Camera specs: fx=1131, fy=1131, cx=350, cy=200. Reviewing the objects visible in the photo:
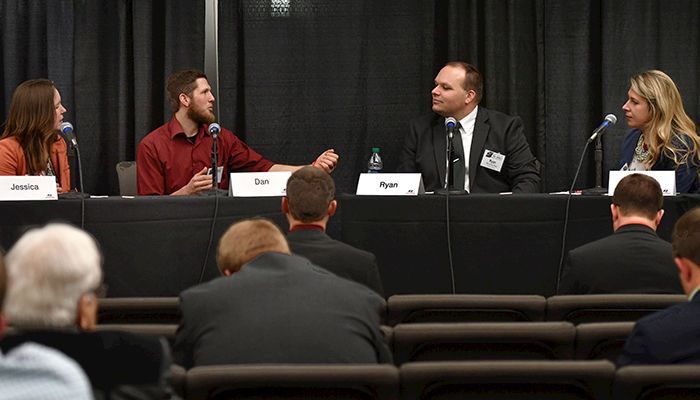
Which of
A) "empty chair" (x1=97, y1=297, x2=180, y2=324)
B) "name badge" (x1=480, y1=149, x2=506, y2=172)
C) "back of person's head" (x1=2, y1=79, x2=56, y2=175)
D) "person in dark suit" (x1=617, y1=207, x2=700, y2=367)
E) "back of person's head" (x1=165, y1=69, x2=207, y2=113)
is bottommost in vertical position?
"empty chair" (x1=97, y1=297, x2=180, y2=324)

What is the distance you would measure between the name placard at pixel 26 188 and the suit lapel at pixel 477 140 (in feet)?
7.41

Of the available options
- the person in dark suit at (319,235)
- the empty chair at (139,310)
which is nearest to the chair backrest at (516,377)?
the empty chair at (139,310)

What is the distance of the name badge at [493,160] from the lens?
6.05 m

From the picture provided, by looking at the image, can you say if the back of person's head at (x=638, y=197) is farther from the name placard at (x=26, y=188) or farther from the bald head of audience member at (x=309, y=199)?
the name placard at (x=26, y=188)

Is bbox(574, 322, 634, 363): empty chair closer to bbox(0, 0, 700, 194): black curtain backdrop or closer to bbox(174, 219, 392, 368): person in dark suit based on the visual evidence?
bbox(174, 219, 392, 368): person in dark suit

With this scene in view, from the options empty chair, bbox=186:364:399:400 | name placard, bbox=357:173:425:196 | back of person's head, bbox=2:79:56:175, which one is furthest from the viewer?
back of person's head, bbox=2:79:56:175

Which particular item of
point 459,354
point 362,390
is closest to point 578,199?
point 459,354

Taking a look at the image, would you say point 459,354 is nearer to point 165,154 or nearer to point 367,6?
point 165,154

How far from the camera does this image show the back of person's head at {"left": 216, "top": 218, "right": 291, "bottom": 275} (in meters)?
3.12

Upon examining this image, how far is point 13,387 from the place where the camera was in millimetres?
1731

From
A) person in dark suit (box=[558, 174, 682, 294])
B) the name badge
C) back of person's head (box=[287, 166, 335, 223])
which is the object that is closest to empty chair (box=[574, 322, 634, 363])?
person in dark suit (box=[558, 174, 682, 294])

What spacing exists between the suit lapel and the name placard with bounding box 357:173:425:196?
3.21 feet

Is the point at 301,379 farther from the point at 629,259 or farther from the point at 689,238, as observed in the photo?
the point at 629,259

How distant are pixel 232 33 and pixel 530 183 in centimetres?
→ 214
